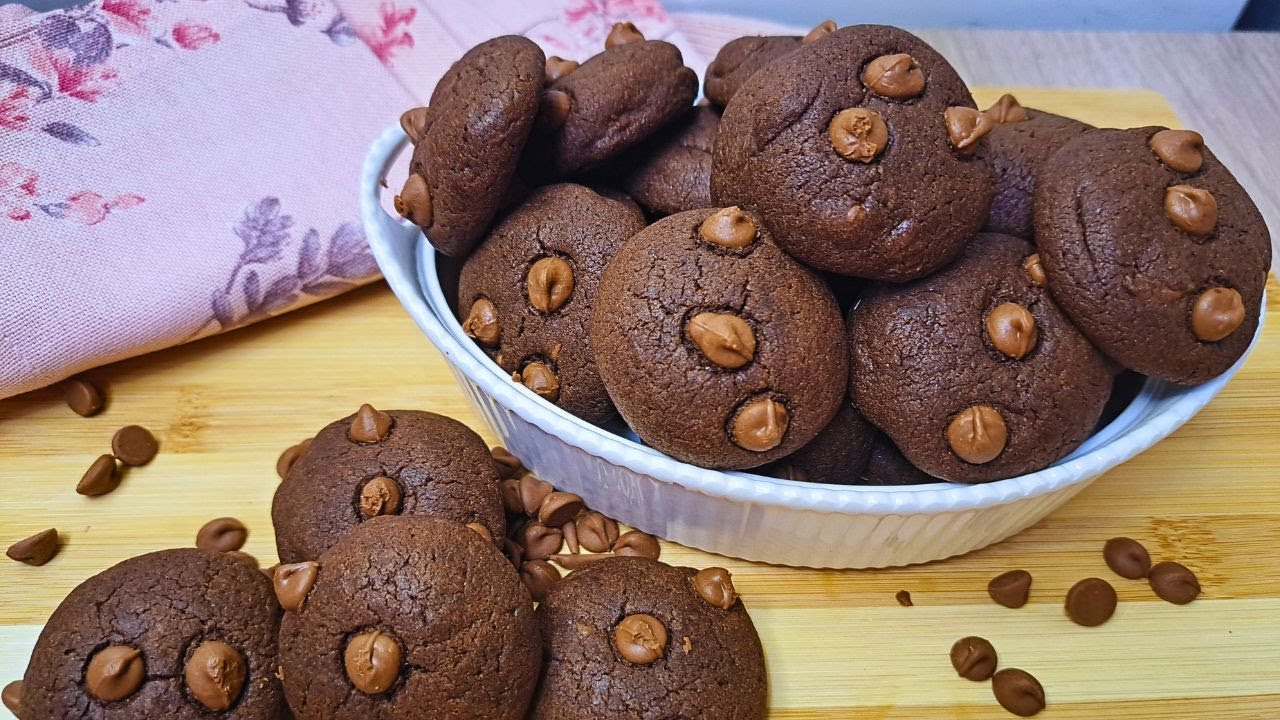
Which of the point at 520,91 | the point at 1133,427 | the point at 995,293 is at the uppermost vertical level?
the point at 520,91

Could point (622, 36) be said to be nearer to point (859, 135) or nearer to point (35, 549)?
point (859, 135)

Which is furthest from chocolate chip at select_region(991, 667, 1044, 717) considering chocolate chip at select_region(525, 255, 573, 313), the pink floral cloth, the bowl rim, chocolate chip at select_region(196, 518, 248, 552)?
Answer: the pink floral cloth

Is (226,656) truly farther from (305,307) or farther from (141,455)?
(305,307)

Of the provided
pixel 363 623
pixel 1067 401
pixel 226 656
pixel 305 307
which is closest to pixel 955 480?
pixel 1067 401

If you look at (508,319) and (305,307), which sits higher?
(508,319)

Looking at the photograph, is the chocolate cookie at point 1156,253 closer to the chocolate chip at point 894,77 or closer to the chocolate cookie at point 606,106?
the chocolate chip at point 894,77

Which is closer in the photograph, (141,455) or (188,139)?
(141,455)
